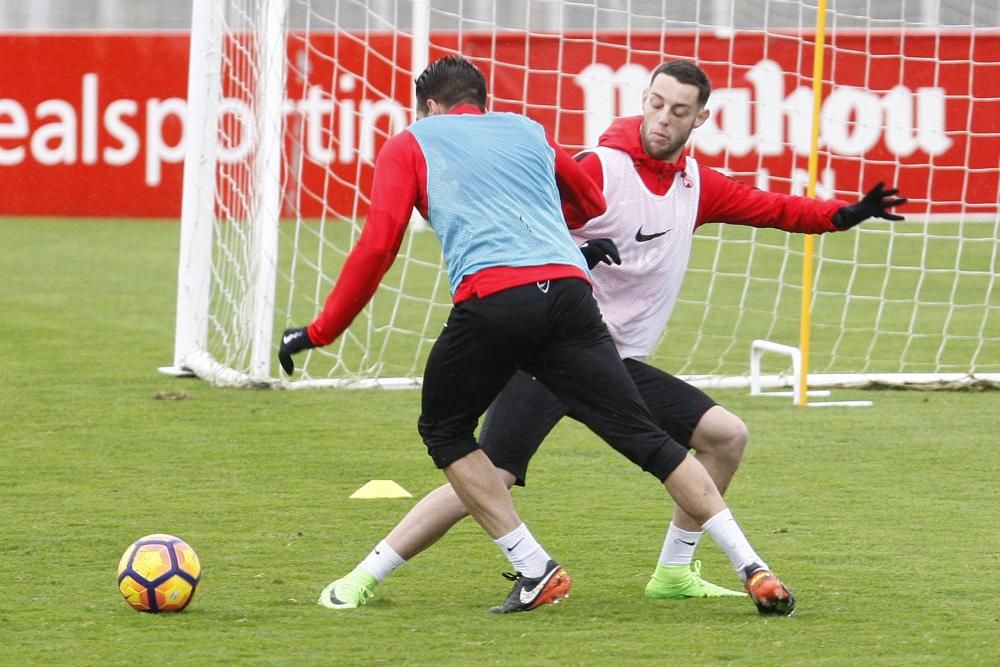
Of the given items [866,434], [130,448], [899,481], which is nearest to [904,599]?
[899,481]

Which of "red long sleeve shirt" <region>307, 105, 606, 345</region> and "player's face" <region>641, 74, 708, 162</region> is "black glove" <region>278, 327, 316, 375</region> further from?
"player's face" <region>641, 74, 708, 162</region>

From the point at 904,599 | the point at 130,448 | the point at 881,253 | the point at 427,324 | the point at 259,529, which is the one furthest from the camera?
the point at 881,253

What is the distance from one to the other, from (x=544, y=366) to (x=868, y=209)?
1177 millimetres

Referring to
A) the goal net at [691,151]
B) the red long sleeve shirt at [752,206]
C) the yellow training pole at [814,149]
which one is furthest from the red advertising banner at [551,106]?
the red long sleeve shirt at [752,206]

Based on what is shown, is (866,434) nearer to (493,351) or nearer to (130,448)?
(130,448)

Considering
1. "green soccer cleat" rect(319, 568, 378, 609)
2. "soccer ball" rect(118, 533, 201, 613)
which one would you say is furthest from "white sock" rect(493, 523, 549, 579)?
"soccer ball" rect(118, 533, 201, 613)

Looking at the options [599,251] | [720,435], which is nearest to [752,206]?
[599,251]

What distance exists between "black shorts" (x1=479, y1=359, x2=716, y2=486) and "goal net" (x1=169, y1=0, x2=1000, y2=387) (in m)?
4.29

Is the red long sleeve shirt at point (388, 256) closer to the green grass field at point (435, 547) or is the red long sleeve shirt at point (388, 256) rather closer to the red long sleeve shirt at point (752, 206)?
the red long sleeve shirt at point (752, 206)

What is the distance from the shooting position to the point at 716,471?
5.37m

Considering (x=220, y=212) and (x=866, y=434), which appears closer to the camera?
(x=866, y=434)

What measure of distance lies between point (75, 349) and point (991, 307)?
6435mm

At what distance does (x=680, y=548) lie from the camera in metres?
5.41

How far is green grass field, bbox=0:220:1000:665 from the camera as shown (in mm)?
4805
